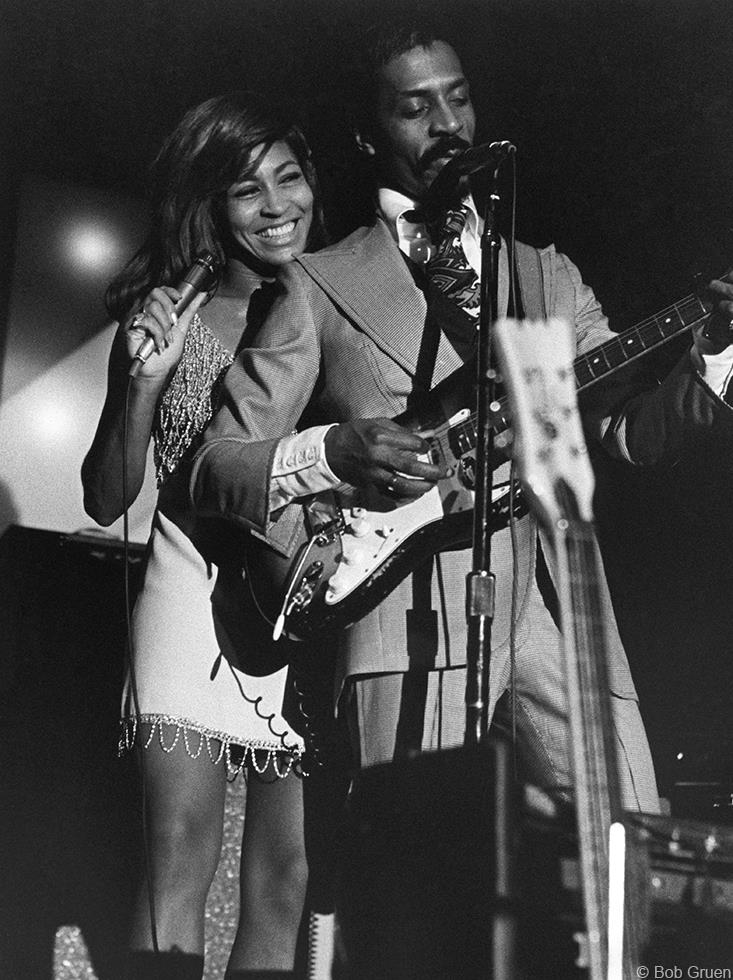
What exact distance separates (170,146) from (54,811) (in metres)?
1.06

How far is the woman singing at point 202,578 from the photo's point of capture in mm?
1684

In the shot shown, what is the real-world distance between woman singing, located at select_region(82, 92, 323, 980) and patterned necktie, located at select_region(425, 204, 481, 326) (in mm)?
285

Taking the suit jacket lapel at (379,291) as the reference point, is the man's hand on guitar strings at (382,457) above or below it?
below

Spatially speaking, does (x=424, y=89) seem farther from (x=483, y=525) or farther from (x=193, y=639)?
(x=193, y=639)

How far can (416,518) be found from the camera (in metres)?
1.58

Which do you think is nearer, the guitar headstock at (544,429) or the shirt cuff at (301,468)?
the guitar headstock at (544,429)

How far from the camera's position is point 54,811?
1.93 m

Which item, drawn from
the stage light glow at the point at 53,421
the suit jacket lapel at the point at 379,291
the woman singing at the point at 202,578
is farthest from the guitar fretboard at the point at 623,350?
the stage light glow at the point at 53,421

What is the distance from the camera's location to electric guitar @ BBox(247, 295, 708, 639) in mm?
1573

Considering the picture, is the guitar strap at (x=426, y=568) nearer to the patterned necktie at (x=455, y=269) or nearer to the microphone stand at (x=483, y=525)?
the patterned necktie at (x=455, y=269)

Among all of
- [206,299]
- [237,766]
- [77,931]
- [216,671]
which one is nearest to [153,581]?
[216,671]

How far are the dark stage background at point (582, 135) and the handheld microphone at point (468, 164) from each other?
0.32 m

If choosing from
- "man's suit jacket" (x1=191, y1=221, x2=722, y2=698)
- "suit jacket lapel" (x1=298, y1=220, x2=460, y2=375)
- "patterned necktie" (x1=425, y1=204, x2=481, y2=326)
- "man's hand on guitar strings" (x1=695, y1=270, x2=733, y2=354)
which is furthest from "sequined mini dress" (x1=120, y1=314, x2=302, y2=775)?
"man's hand on guitar strings" (x1=695, y1=270, x2=733, y2=354)

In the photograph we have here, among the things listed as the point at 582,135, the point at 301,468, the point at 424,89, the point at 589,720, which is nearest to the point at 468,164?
the point at 424,89
